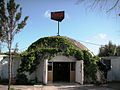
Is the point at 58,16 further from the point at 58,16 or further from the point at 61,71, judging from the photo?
the point at 61,71

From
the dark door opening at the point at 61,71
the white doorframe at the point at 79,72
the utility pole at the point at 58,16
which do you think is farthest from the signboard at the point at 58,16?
the white doorframe at the point at 79,72

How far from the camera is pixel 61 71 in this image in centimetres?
2958

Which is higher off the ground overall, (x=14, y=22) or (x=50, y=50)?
(x=14, y=22)

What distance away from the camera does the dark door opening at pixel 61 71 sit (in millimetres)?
29092

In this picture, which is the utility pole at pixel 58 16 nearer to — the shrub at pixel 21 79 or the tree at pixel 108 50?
the shrub at pixel 21 79

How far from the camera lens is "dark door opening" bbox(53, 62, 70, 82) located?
29.1 metres

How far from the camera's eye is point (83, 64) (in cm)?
2698

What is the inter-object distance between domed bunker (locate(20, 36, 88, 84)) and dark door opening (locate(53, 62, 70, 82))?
0.94ft

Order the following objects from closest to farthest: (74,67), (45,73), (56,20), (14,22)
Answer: (14,22) → (45,73) → (74,67) → (56,20)

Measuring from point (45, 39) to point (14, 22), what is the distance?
28.0 feet

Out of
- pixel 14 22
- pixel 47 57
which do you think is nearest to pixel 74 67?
pixel 47 57

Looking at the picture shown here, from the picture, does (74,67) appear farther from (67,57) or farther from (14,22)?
(14,22)

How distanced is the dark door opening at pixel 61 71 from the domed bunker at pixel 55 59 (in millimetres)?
286

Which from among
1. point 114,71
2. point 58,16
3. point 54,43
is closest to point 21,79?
point 54,43
